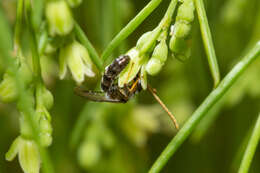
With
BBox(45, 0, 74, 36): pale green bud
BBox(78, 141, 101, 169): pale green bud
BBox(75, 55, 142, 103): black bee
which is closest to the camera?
BBox(45, 0, 74, 36): pale green bud

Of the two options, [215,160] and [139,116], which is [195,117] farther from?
[215,160]

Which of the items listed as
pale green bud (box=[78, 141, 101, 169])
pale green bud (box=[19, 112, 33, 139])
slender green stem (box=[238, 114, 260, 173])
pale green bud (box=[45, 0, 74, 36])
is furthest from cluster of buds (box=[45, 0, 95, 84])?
pale green bud (box=[78, 141, 101, 169])

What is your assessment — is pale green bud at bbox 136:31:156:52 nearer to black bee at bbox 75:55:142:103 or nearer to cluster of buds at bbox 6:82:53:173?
black bee at bbox 75:55:142:103

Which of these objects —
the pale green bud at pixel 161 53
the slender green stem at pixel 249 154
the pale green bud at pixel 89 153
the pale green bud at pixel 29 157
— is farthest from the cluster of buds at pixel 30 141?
the pale green bud at pixel 89 153

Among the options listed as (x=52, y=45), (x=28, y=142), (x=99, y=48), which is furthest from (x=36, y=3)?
(x=99, y=48)

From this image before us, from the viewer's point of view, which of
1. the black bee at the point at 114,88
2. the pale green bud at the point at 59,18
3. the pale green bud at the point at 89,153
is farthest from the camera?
the pale green bud at the point at 89,153

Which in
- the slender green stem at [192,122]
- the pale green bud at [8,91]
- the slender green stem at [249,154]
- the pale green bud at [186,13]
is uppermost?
the pale green bud at [8,91]

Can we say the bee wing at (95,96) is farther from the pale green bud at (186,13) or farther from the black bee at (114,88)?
the pale green bud at (186,13)
